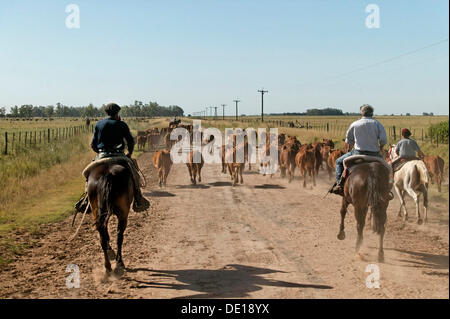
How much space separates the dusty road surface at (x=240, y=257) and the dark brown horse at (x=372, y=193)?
1.78 ft

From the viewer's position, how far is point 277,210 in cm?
1173

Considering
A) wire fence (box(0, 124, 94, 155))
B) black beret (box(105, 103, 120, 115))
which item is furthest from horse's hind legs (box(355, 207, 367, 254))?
wire fence (box(0, 124, 94, 155))

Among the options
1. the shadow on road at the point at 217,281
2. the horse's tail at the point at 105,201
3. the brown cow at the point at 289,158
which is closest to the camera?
the shadow on road at the point at 217,281

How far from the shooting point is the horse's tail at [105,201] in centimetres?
662

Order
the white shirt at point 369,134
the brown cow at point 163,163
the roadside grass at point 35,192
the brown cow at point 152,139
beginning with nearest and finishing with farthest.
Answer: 1. the white shirt at point 369,134
2. the roadside grass at point 35,192
3. the brown cow at point 163,163
4. the brown cow at point 152,139

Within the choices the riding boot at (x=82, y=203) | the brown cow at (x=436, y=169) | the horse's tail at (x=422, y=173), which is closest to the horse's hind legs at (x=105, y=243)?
the riding boot at (x=82, y=203)

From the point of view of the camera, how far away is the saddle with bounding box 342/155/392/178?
7949 mm

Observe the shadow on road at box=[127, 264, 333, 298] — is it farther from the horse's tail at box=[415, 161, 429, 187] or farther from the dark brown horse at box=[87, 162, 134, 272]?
the horse's tail at box=[415, 161, 429, 187]

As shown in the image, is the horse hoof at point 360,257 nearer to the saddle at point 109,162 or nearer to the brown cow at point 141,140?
the saddle at point 109,162

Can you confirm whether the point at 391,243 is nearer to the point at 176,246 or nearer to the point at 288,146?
the point at 176,246

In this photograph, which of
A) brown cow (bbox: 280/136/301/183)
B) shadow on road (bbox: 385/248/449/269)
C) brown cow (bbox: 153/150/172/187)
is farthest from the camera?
brown cow (bbox: 280/136/301/183)

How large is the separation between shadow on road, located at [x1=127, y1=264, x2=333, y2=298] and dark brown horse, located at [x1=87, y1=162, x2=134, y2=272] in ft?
1.90

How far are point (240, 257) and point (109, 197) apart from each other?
263 cm

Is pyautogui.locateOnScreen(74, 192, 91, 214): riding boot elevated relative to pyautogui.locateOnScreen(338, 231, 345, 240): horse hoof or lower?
elevated
